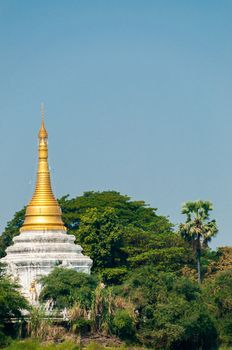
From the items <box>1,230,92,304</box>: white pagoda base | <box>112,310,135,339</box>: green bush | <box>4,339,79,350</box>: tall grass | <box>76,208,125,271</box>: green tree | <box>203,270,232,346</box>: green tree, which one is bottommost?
<box>4,339,79,350</box>: tall grass

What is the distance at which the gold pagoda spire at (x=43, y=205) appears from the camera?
286 ft

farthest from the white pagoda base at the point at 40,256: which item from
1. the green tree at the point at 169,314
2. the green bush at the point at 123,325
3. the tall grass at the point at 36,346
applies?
the tall grass at the point at 36,346

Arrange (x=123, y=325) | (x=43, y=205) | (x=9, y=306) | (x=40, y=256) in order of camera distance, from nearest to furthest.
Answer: (x=9, y=306), (x=123, y=325), (x=40, y=256), (x=43, y=205)

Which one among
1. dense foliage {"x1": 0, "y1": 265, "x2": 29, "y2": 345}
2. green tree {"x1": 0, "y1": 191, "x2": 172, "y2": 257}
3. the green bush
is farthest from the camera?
green tree {"x1": 0, "y1": 191, "x2": 172, "y2": 257}

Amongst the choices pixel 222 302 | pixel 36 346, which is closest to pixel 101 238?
pixel 222 302

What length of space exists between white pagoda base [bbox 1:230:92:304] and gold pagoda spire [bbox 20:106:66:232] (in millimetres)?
597

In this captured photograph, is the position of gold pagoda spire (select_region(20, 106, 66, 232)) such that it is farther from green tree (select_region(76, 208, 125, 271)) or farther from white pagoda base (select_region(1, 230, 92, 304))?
green tree (select_region(76, 208, 125, 271))

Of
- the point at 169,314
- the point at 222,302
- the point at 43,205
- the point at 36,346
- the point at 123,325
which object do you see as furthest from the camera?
the point at 43,205

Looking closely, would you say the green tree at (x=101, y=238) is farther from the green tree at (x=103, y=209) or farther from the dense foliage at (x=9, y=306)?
the dense foliage at (x=9, y=306)

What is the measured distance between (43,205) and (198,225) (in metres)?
8.77

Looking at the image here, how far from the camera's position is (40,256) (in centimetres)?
8519

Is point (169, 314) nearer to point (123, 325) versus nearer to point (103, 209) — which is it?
point (123, 325)

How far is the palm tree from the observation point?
301 feet

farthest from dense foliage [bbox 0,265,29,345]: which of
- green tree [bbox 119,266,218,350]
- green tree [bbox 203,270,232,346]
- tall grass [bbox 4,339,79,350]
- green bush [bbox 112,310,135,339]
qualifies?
green tree [bbox 203,270,232,346]
